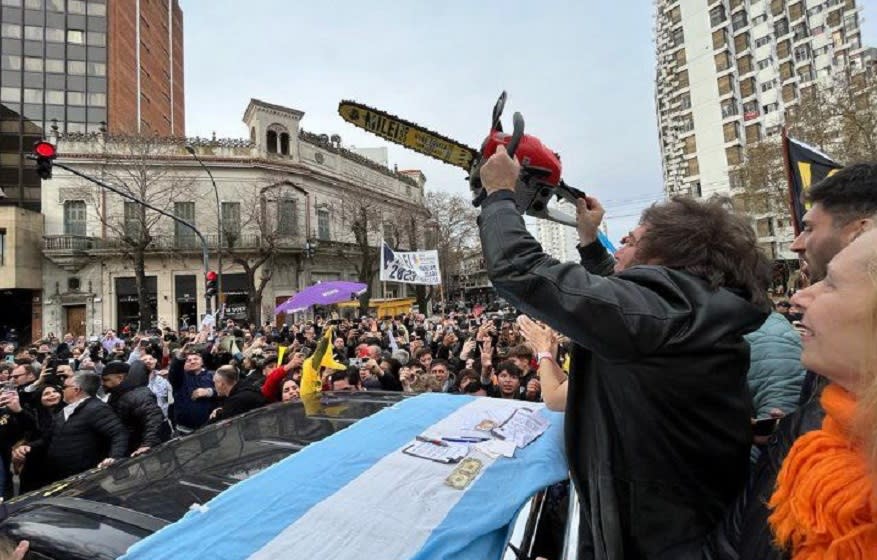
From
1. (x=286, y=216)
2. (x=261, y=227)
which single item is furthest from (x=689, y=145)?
(x=261, y=227)

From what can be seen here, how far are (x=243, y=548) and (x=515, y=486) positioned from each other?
935mm

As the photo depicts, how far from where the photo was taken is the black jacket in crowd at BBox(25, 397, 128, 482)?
4.45 metres

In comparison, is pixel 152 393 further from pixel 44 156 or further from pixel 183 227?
pixel 183 227

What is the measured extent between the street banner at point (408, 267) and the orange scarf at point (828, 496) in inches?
544

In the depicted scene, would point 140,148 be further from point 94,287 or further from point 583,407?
point 583,407

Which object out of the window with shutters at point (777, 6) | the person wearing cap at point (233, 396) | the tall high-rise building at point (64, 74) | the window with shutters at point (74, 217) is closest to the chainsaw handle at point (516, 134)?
the person wearing cap at point (233, 396)

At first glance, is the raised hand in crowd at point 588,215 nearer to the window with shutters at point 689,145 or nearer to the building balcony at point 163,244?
the building balcony at point 163,244

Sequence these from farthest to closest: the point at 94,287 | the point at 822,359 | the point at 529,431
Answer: the point at 94,287 → the point at 529,431 → the point at 822,359

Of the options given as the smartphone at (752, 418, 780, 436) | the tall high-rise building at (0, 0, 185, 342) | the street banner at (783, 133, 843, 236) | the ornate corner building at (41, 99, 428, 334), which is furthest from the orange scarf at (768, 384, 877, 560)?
the tall high-rise building at (0, 0, 185, 342)

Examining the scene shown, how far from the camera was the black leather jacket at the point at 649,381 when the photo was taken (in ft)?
4.12

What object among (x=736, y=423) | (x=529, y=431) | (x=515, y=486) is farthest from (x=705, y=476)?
(x=529, y=431)

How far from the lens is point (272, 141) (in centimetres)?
3597

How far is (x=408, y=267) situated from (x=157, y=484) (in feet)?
45.0

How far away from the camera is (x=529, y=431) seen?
2289mm
